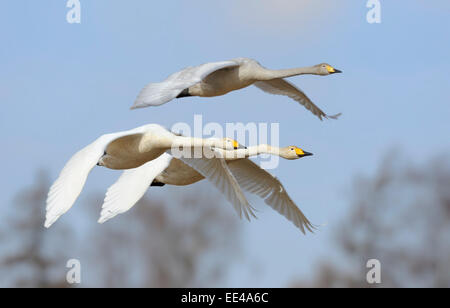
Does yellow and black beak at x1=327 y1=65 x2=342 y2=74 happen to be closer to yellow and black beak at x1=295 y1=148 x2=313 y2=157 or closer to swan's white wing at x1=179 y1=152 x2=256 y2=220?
yellow and black beak at x1=295 y1=148 x2=313 y2=157

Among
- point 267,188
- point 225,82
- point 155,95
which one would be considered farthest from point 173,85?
point 267,188

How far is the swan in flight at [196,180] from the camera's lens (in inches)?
468

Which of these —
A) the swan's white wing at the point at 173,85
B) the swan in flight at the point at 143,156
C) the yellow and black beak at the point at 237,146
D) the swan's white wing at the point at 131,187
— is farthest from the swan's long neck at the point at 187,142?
the swan's white wing at the point at 173,85

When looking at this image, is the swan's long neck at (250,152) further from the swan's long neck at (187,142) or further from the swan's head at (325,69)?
the swan's head at (325,69)

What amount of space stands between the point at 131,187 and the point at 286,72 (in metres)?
2.58

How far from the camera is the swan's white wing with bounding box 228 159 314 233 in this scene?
13.1 m

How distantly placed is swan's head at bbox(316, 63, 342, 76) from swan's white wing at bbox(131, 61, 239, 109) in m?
1.53

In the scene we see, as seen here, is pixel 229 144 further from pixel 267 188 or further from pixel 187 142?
pixel 267 188

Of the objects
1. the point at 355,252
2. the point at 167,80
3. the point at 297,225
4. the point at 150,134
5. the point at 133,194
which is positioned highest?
the point at 167,80

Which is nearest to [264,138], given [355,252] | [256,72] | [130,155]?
[256,72]

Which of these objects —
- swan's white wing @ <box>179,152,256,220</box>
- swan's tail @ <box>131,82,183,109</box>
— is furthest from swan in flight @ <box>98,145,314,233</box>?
swan's tail @ <box>131,82,183,109</box>

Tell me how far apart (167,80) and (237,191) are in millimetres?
1580

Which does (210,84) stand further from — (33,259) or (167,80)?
(33,259)

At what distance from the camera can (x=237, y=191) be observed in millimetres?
10750
